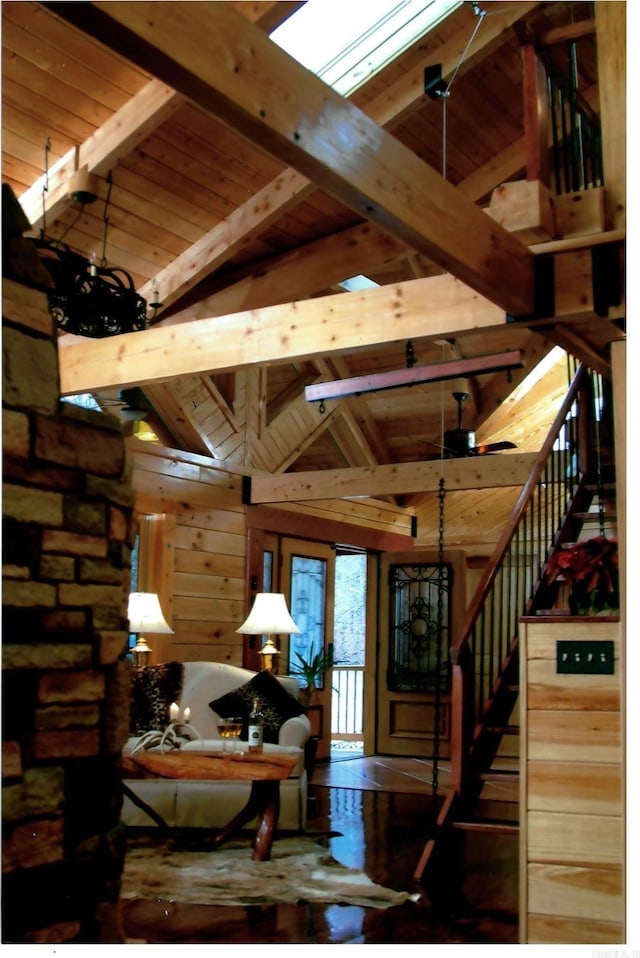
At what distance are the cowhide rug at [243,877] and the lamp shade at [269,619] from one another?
144 centimetres

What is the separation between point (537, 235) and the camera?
3941 mm

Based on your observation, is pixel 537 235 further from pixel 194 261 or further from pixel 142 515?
pixel 142 515

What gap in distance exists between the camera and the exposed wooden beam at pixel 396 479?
24.4 ft

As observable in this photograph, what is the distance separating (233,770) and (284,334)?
2.24 m

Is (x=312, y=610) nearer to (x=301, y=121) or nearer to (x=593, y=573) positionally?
(x=593, y=573)

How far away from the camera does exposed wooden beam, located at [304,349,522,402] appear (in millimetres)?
5199

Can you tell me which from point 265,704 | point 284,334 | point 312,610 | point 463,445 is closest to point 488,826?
point 265,704

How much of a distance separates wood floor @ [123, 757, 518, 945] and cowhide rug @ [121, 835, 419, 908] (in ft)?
0.35

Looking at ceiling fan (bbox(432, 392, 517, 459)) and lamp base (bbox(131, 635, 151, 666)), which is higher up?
ceiling fan (bbox(432, 392, 517, 459))

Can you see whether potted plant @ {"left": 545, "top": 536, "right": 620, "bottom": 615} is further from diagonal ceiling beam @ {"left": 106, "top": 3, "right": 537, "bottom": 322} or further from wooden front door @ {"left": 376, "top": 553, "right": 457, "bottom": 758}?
wooden front door @ {"left": 376, "top": 553, "right": 457, "bottom": 758}

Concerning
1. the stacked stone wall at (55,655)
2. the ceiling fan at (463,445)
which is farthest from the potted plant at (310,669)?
the stacked stone wall at (55,655)

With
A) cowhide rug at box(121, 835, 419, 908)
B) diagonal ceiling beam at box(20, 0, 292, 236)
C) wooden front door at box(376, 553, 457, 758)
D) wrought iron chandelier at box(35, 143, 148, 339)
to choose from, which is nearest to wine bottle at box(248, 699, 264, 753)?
cowhide rug at box(121, 835, 419, 908)

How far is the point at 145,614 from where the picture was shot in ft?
20.1
